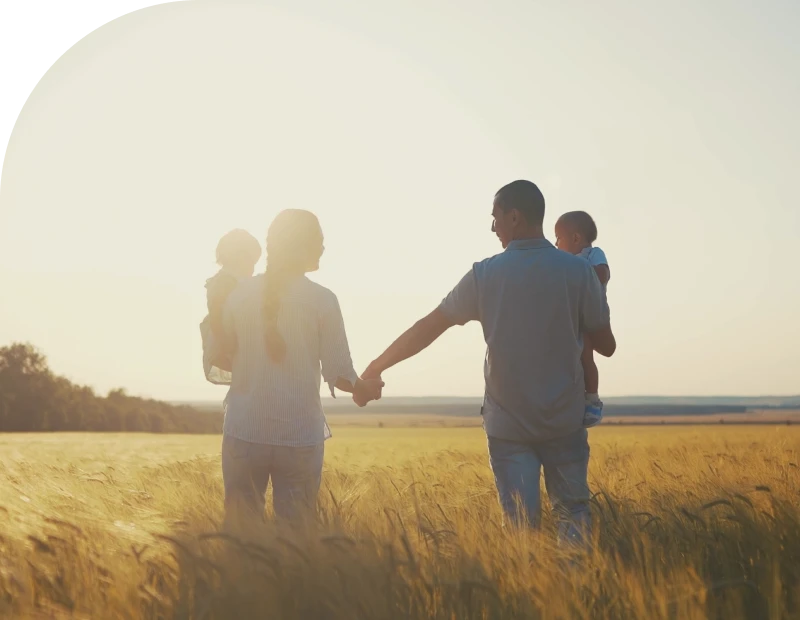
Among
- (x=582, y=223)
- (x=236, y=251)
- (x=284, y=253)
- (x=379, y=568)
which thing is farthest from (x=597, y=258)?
(x=379, y=568)

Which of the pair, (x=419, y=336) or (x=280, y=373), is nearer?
(x=280, y=373)

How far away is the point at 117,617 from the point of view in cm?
255

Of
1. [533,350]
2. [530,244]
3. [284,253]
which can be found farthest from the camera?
[284,253]

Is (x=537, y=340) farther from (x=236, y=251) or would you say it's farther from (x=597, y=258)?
(x=236, y=251)

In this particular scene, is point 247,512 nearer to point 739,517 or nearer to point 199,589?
point 199,589

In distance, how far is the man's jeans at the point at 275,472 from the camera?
392 centimetres

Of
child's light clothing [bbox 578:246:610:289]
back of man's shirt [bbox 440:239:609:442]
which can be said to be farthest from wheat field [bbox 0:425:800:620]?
child's light clothing [bbox 578:246:610:289]

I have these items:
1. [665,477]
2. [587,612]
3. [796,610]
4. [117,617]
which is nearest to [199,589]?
[117,617]

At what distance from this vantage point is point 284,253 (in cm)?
391

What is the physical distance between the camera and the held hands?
4.23 meters

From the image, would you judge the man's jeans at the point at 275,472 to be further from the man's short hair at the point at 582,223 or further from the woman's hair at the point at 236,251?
the man's short hair at the point at 582,223

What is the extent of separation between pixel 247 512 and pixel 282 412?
517 mm

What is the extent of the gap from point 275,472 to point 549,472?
4.20 feet

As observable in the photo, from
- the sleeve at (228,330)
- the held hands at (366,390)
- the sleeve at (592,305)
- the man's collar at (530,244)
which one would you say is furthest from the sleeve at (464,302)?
the sleeve at (228,330)
